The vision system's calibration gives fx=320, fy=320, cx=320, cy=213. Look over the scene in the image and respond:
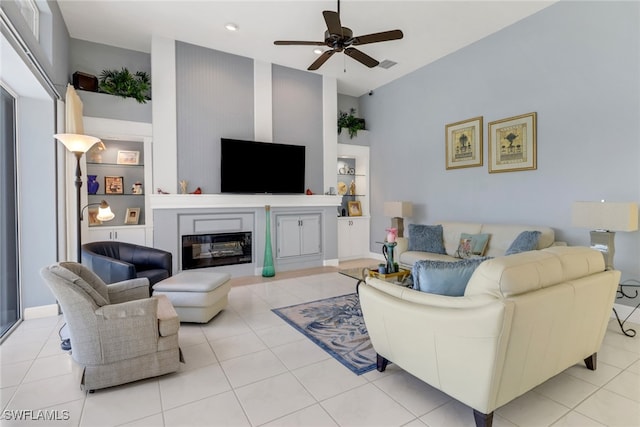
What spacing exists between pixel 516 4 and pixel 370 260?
4.74 metres

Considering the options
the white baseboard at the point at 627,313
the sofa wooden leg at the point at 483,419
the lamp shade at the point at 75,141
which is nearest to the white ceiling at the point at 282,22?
the lamp shade at the point at 75,141

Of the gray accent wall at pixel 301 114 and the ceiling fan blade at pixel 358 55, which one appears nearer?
the ceiling fan blade at pixel 358 55

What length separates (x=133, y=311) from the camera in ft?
7.02

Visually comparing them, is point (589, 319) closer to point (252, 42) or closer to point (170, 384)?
point (170, 384)

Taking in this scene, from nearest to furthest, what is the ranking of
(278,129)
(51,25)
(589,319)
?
(589,319)
(51,25)
(278,129)

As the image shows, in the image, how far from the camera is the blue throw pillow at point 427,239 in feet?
15.6

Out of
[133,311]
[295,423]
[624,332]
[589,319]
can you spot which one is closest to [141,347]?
[133,311]

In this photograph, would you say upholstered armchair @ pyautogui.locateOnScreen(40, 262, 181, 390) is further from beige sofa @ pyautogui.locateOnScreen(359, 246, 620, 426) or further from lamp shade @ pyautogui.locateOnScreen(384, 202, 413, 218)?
lamp shade @ pyautogui.locateOnScreen(384, 202, 413, 218)

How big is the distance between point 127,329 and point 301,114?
180 inches

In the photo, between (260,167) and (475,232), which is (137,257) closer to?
(260,167)

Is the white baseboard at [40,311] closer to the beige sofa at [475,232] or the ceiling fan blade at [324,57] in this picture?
the ceiling fan blade at [324,57]

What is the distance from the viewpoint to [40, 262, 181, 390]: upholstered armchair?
A: 2.05 metres

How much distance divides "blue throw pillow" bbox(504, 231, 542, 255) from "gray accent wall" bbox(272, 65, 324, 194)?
10.8 feet

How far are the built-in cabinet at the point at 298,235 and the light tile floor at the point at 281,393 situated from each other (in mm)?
2824
